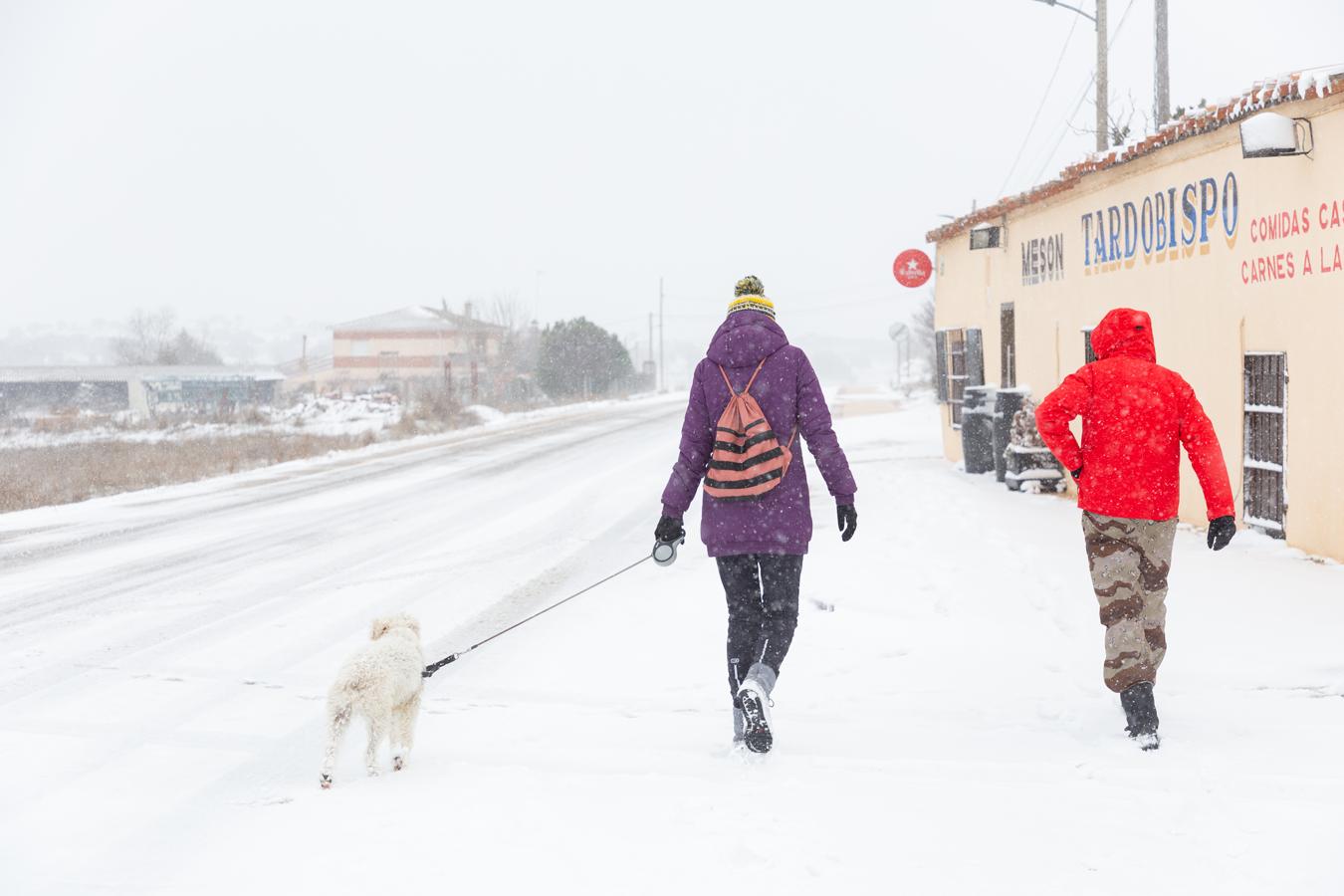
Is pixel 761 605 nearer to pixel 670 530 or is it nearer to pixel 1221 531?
pixel 670 530

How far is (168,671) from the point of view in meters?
5.67

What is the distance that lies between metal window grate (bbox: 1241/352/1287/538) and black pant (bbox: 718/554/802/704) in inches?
233

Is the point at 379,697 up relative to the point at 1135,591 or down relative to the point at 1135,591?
down

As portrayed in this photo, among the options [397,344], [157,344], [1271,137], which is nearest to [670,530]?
[1271,137]

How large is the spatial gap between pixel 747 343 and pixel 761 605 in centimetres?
105

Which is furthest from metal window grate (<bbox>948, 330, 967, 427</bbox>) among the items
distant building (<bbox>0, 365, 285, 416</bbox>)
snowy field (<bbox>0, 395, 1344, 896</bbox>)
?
distant building (<bbox>0, 365, 285, 416</bbox>)

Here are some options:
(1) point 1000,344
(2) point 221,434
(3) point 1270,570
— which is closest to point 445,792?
(3) point 1270,570

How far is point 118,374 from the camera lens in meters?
66.1

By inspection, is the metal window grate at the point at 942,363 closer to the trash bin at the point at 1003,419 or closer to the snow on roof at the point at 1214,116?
the trash bin at the point at 1003,419

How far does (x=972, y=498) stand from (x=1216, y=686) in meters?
7.03

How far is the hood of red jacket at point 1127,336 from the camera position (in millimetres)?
4316

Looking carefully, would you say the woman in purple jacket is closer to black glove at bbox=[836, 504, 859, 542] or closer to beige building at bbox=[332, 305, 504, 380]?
black glove at bbox=[836, 504, 859, 542]

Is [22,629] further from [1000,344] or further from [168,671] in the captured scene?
[1000,344]

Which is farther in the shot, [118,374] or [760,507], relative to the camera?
[118,374]
